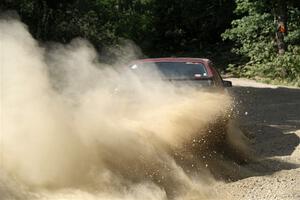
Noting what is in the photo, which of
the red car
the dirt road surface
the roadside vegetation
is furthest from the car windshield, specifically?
the dirt road surface

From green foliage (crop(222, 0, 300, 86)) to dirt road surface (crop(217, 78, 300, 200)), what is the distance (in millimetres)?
5123

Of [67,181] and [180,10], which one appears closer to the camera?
[67,181]

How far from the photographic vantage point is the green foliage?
2617 centimetres

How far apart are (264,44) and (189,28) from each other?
1343 cm

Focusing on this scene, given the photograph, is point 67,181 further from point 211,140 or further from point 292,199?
point 211,140

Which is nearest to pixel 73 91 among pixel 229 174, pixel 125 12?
pixel 229 174

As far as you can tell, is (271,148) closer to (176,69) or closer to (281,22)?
(176,69)

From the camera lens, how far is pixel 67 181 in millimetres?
5809

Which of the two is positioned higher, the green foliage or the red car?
the red car

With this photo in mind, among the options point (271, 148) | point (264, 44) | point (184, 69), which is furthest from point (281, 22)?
point (271, 148)

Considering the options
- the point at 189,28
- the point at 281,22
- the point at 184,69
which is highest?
the point at 184,69

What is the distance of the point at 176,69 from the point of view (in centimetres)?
1064

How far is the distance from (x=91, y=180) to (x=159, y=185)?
91 cm

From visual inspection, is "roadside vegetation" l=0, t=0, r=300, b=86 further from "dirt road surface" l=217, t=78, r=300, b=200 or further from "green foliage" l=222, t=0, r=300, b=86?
"dirt road surface" l=217, t=78, r=300, b=200
